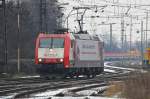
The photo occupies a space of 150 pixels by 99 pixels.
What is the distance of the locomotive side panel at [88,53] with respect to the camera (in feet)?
117

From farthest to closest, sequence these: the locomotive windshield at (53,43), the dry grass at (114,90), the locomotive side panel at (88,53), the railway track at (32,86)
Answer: the locomotive side panel at (88,53), the locomotive windshield at (53,43), the railway track at (32,86), the dry grass at (114,90)

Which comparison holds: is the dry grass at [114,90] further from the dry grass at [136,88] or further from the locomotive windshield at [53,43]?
the locomotive windshield at [53,43]

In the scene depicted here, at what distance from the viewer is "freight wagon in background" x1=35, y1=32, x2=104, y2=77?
33.3 m

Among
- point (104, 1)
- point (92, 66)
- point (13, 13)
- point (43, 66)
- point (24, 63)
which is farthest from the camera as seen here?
point (13, 13)

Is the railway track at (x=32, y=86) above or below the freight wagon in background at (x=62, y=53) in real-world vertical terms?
below

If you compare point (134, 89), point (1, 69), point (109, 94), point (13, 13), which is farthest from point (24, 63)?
point (134, 89)

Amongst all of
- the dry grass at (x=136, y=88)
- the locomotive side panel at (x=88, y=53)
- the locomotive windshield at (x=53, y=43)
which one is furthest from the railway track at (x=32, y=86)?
the locomotive side panel at (x=88, y=53)

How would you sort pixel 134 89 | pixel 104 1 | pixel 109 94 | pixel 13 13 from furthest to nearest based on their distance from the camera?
pixel 13 13 → pixel 104 1 → pixel 109 94 → pixel 134 89

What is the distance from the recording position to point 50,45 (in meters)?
34.1

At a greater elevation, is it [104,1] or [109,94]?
[104,1]

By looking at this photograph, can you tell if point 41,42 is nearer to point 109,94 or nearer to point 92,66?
point 92,66

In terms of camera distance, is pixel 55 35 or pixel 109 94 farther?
pixel 55 35

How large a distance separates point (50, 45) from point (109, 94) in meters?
15.7

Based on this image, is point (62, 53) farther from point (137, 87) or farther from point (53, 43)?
point (137, 87)
